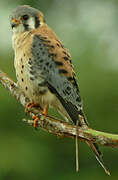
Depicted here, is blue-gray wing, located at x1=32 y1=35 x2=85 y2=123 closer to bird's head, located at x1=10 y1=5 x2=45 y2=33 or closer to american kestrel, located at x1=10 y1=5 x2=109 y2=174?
american kestrel, located at x1=10 y1=5 x2=109 y2=174

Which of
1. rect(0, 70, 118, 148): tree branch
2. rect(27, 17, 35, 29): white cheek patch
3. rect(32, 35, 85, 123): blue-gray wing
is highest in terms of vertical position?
rect(27, 17, 35, 29): white cheek patch

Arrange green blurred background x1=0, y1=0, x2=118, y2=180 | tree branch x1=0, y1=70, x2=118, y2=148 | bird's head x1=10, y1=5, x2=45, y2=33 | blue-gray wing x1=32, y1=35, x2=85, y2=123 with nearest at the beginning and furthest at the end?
tree branch x1=0, y1=70, x2=118, y2=148 → blue-gray wing x1=32, y1=35, x2=85, y2=123 → bird's head x1=10, y1=5, x2=45, y2=33 → green blurred background x1=0, y1=0, x2=118, y2=180

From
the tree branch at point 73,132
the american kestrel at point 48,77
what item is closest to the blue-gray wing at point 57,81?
the american kestrel at point 48,77

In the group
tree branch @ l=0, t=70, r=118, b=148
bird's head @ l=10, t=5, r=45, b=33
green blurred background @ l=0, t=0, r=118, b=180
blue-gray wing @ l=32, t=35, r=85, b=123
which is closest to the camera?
tree branch @ l=0, t=70, r=118, b=148

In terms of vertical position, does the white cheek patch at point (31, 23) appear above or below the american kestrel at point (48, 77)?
above

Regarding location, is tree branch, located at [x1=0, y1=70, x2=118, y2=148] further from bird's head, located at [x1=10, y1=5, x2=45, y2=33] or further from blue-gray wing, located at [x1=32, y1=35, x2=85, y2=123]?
bird's head, located at [x1=10, y1=5, x2=45, y2=33]

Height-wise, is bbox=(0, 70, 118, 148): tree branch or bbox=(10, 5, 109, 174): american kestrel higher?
bbox=(10, 5, 109, 174): american kestrel

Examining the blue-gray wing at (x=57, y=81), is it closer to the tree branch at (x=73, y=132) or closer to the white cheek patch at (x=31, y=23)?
the tree branch at (x=73, y=132)

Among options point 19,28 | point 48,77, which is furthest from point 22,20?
point 48,77

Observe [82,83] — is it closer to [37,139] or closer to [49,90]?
[37,139]

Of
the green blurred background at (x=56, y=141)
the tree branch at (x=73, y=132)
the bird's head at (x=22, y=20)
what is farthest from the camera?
the green blurred background at (x=56, y=141)

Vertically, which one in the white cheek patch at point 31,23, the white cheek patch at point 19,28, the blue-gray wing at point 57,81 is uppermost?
the white cheek patch at point 31,23

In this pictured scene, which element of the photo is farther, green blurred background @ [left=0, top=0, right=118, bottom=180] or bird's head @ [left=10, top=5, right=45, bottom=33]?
green blurred background @ [left=0, top=0, right=118, bottom=180]

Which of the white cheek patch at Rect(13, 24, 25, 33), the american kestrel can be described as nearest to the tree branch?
the american kestrel
